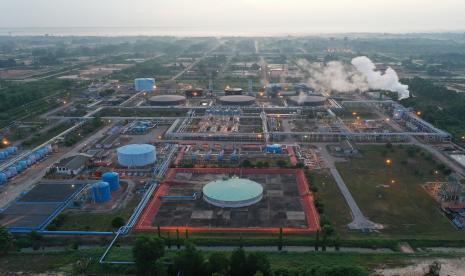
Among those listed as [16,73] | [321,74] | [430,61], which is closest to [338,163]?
[321,74]

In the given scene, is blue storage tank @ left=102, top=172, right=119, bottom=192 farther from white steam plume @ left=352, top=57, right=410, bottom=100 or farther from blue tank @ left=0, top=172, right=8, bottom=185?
white steam plume @ left=352, top=57, right=410, bottom=100

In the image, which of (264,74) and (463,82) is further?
(264,74)

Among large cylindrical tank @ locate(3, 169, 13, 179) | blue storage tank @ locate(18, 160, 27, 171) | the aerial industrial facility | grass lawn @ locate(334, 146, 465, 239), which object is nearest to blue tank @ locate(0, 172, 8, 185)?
the aerial industrial facility

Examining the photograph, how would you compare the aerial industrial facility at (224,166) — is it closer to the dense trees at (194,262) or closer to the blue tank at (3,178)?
the blue tank at (3,178)

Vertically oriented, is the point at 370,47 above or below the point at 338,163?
above

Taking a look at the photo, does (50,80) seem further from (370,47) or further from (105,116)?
(370,47)

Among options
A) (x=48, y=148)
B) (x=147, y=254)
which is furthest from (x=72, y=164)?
(x=147, y=254)

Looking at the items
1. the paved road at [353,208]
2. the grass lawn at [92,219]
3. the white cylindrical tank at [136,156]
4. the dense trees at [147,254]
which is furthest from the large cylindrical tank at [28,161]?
the paved road at [353,208]
